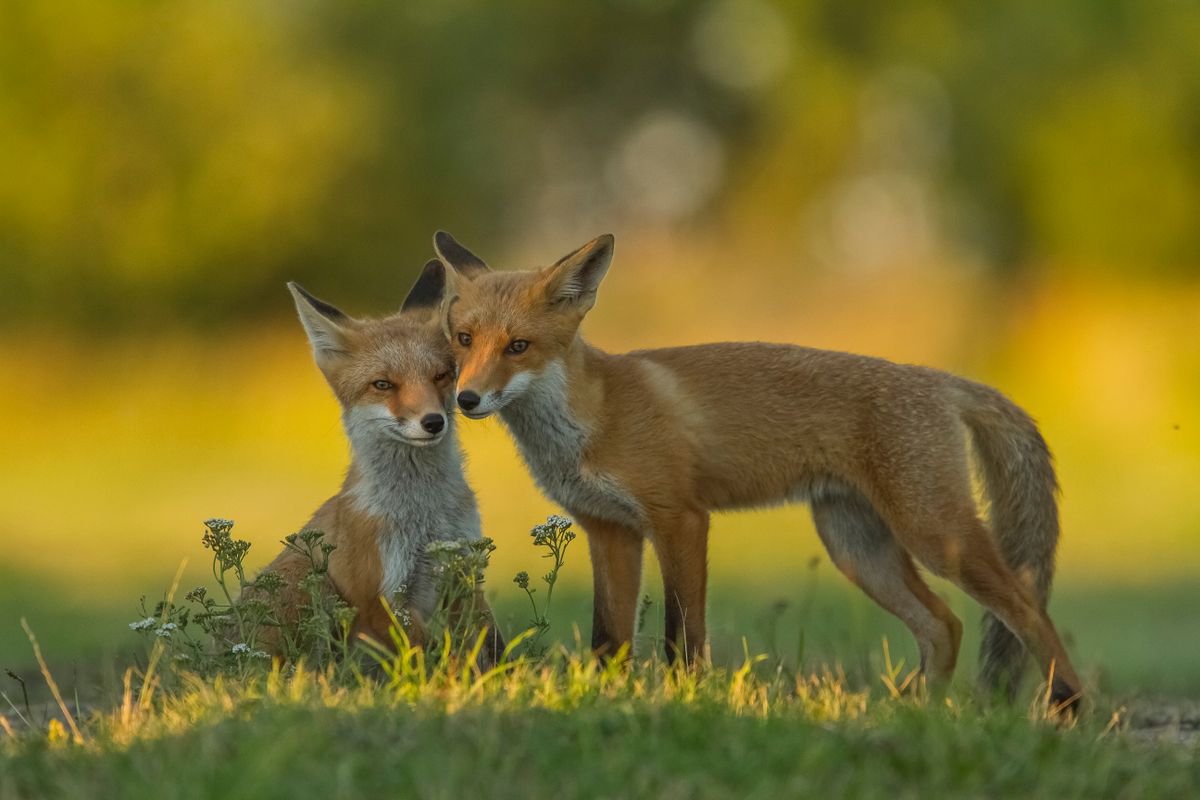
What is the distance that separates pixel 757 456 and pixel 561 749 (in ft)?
7.60

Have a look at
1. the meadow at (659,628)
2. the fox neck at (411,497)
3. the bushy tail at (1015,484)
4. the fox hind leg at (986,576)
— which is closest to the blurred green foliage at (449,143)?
the meadow at (659,628)

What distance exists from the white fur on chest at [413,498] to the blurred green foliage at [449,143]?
15.6 m

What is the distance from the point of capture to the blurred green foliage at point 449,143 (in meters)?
20.4

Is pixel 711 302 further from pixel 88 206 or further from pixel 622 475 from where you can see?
pixel 622 475

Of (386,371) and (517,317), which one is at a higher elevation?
(517,317)

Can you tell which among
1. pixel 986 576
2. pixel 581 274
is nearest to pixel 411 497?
pixel 581 274

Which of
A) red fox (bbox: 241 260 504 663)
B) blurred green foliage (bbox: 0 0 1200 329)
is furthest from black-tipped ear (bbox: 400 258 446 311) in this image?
blurred green foliage (bbox: 0 0 1200 329)

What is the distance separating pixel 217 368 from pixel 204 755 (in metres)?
16.8

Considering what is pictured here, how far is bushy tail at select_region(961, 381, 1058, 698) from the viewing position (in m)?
5.99

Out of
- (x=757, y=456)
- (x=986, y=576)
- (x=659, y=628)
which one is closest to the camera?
(x=986, y=576)

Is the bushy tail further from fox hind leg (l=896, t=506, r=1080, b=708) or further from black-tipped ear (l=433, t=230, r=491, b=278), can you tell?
black-tipped ear (l=433, t=230, r=491, b=278)

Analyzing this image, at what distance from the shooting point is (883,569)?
6137mm

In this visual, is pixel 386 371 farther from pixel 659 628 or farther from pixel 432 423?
pixel 659 628

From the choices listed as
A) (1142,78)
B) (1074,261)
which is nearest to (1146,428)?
(1074,261)
